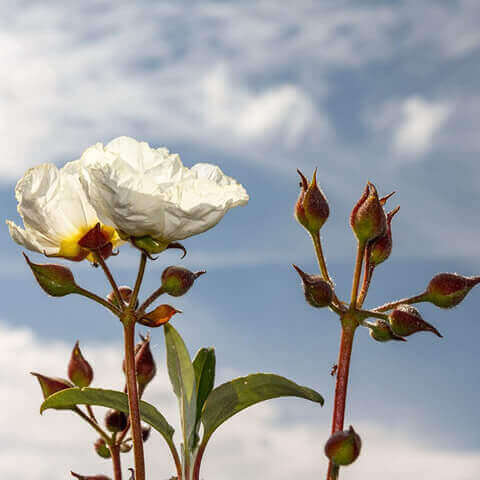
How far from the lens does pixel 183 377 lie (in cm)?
189

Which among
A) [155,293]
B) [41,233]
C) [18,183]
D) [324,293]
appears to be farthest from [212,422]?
[18,183]

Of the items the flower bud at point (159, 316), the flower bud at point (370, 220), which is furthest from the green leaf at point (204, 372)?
the flower bud at point (370, 220)

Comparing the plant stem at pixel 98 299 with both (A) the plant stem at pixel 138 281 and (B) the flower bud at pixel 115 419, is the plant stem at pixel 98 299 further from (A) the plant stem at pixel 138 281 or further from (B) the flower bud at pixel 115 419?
(B) the flower bud at pixel 115 419

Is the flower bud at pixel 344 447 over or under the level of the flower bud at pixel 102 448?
under

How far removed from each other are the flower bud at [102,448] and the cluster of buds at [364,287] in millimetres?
856

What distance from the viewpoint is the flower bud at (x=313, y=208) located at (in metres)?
1.74

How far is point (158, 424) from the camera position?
182 centimetres

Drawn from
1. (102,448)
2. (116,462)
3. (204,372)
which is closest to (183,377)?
(204,372)

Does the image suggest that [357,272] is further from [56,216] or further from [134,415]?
[56,216]

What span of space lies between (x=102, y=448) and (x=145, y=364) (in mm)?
364

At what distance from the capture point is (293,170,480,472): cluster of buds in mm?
1523

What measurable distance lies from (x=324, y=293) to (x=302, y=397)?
31 cm

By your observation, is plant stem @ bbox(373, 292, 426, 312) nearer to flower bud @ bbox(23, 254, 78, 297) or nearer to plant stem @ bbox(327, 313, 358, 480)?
plant stem @ bbox(327, 313, 358, 480)

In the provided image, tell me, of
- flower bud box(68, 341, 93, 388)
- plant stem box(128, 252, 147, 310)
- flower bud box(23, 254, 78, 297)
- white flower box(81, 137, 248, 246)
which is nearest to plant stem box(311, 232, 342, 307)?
white flower box(81, 137, 248, 246)
